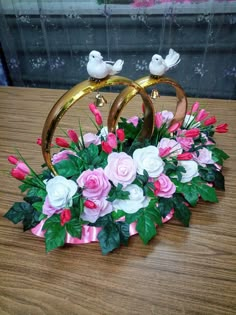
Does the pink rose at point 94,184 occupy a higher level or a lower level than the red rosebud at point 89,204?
higher

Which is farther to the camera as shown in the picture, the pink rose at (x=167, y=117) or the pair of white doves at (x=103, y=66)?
the pink rose at (x=167, y=117)

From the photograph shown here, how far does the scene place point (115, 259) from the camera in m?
0.54

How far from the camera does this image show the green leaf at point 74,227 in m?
0.54

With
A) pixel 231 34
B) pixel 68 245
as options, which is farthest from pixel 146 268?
pixel 231 34

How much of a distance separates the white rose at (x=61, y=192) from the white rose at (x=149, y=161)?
5.8 inches

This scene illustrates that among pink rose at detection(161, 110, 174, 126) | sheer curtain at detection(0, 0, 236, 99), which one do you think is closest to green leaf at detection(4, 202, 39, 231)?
pink rose at detection(161, 110, 174, 126)

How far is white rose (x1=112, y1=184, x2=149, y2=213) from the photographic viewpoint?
0.57m

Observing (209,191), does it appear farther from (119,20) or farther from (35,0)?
(35,0)

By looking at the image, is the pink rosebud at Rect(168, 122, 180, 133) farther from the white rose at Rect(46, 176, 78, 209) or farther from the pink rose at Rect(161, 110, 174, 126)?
the white rose at Rect(46, 176, 78, 209)

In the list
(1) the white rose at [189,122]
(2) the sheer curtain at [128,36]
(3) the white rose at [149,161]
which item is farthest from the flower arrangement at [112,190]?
(2) the sheer curtain at [128,36]

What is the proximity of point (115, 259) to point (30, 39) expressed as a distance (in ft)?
6.51

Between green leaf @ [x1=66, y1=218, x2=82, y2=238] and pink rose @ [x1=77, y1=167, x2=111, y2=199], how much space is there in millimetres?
55

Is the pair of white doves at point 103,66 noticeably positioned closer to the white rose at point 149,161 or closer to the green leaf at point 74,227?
the white rose at point 149,161

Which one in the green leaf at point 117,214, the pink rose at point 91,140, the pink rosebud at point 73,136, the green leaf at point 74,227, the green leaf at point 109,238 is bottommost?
the green leaf at point 109,238
